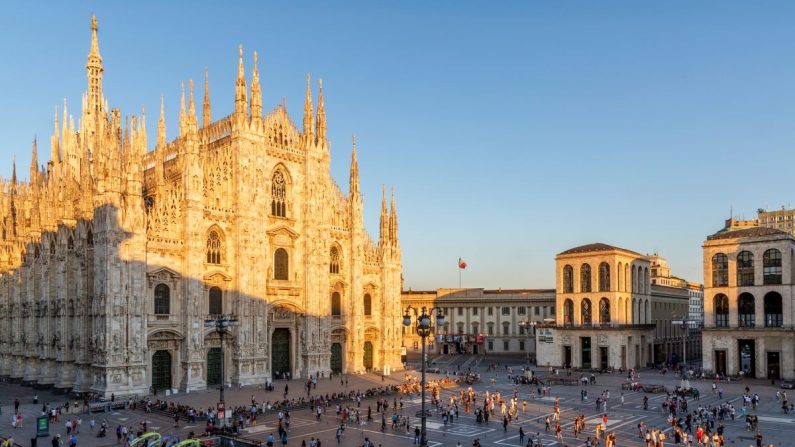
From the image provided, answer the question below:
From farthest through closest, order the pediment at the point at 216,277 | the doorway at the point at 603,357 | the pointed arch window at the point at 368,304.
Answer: the doorway at the point at 603,357 < the pointed arch window at the point at 368,304 < the pediment at the point at 216,277

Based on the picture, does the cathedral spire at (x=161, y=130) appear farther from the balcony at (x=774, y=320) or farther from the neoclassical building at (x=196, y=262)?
the balcony at (x=774, y=320)

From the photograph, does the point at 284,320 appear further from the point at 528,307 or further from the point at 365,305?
the point at 528,307

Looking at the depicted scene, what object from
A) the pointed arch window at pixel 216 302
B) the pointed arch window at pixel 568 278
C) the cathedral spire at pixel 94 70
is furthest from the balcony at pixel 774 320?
the cathedral spire at pixel 94 70

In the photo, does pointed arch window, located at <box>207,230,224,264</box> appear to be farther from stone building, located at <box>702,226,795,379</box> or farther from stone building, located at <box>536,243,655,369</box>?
stone building, located at <box>702,226,795,379</box>

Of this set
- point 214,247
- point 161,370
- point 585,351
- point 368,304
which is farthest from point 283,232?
point 585,351

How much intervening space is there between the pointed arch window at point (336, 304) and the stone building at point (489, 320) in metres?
39.3

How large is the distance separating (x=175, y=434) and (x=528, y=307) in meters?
73.2

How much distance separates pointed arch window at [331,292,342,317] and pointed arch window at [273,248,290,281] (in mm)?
6561

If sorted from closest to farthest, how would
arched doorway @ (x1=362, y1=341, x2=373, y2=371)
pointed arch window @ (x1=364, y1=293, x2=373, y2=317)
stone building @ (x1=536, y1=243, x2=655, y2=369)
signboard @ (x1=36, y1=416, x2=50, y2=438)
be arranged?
signboard @ (x1=36, y1=416, x2=50, y2=438) → arched doorway @ (x1=362, y1=341, x2=373, y2=371) → pointed arch window @ (x1=364, y1=293, x2=373, y2=317) → stone building @ (x1=536, y1=243, x2=655, y2=369)

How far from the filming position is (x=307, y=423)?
44.4m

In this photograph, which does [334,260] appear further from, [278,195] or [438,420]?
[438,420]

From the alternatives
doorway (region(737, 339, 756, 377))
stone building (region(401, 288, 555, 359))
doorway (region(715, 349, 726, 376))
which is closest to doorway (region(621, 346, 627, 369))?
doorway (region(715, 349, 726, 376))

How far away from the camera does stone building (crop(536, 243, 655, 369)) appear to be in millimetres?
79938

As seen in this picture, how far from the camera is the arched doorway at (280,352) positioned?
6366 cm
